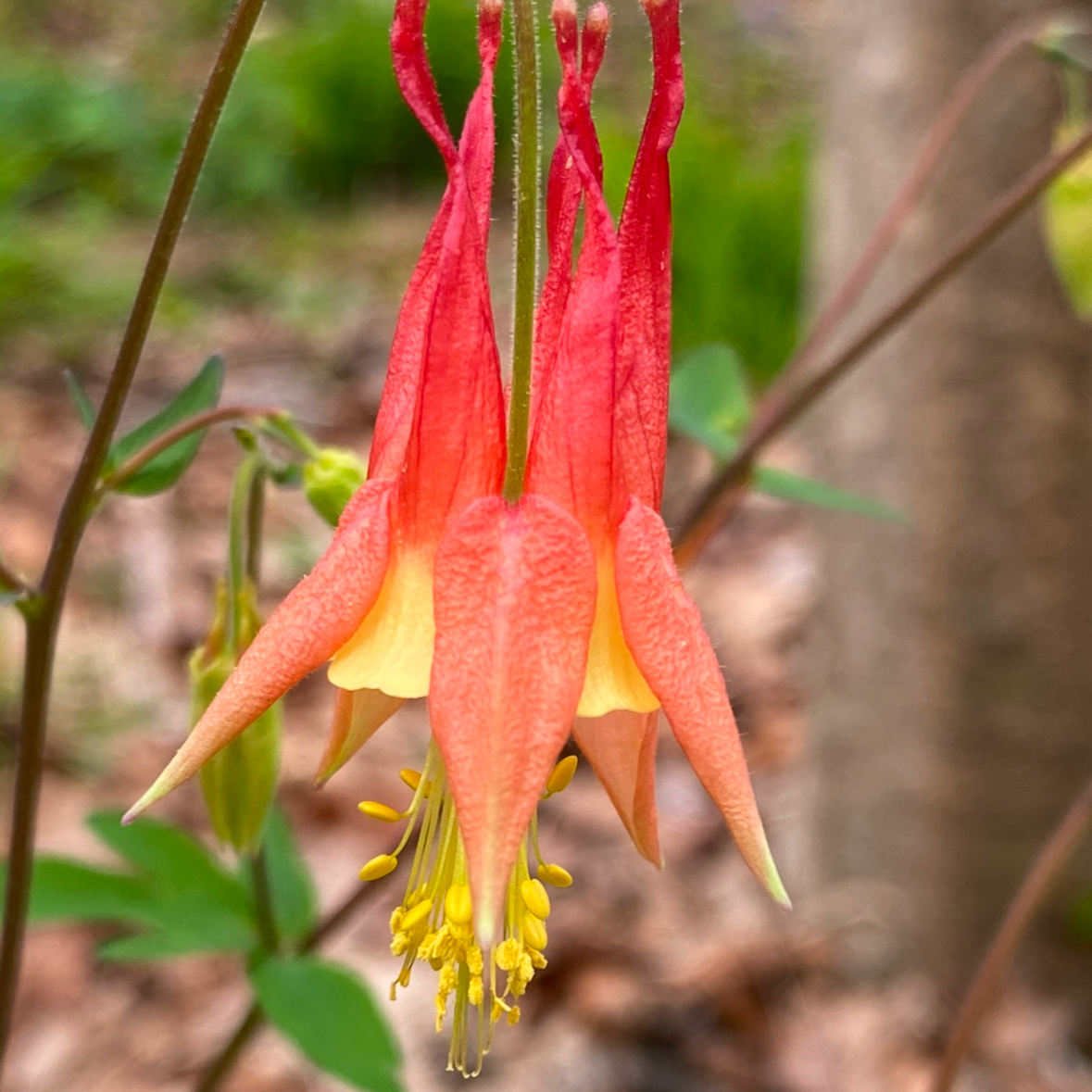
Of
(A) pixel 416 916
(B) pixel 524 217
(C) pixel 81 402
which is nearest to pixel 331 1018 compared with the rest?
(A) pixel 416 916

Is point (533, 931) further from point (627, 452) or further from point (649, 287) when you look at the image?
point (649, 287)

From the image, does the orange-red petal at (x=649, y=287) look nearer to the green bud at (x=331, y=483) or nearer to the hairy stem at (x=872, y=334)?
the green bud at (x=331, y=483)

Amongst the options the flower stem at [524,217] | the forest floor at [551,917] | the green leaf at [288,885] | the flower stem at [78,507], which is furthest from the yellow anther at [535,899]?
the forest floor at [551,917]

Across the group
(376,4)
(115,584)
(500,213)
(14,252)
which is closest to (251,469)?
(115,584)

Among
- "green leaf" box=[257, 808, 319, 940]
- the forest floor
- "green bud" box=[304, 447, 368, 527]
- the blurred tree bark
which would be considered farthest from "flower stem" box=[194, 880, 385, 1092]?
the blurred tree bark

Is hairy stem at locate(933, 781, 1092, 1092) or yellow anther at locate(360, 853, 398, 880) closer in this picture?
yellow anther at locate(360, 853, 398, 880)

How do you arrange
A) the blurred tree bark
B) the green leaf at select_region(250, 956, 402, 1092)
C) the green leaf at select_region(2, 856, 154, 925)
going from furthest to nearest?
the blurred tree bark, the green leaf at select_region(2, 856, 154, 925), the green leaf at select_region(250, 956, 402, 1092)

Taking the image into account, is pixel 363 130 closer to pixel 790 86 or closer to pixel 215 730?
pixel 790 86

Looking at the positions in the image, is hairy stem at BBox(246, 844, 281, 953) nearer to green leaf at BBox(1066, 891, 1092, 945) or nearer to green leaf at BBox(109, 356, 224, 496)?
green leaf at BBox(109, 356, 224, 496)
